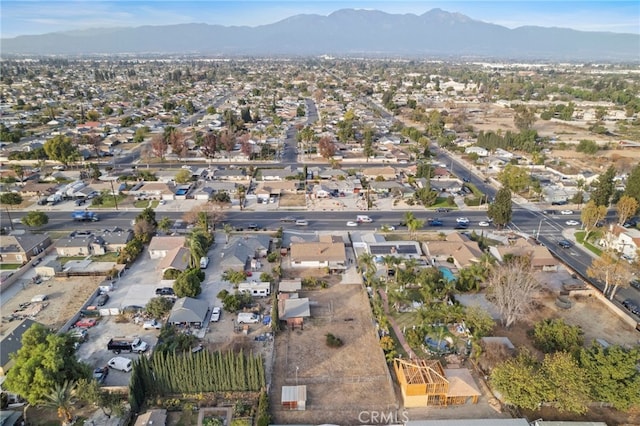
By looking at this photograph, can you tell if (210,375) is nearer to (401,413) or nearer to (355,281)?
(401,413)

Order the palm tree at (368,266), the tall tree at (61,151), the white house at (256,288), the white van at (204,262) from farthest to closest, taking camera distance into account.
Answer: the tall tree at (61,151) < the white van at (204,262) < the palm tree at (368,266) < the white house at (256,288)

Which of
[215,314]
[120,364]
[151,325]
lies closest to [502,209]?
[215,314]

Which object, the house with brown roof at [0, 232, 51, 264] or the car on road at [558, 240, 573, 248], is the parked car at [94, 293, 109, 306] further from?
the car on road at [558, 240, 573, 248]

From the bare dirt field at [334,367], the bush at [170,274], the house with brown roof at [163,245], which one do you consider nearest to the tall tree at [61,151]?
the house with brown roof at [163,245]

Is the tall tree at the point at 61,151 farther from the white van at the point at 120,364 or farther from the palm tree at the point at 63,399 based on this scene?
the palm tree at the point at 63,399

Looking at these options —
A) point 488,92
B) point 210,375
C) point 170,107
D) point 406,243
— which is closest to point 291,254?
point 406,243

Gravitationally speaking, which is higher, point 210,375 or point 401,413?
point 210,375
